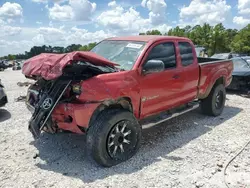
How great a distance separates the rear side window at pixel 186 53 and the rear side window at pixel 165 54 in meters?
0.30

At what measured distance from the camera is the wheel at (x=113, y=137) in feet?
12.6

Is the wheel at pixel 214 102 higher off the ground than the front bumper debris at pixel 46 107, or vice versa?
the front bumper debris at pixel 46 107

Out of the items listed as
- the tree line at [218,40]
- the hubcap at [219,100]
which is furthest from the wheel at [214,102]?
the tree line at [218,40]

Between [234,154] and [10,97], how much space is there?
25.2ft

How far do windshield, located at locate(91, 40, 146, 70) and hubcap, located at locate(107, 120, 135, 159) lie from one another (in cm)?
100

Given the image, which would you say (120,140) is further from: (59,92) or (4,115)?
(4,115)

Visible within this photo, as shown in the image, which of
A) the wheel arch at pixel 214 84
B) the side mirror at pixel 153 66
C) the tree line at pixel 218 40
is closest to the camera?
the side mirror at pixel 153 66

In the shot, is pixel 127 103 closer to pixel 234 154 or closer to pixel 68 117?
pixel 68 117

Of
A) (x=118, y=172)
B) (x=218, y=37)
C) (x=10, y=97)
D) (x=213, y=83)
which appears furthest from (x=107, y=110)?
(x=218, y=37)

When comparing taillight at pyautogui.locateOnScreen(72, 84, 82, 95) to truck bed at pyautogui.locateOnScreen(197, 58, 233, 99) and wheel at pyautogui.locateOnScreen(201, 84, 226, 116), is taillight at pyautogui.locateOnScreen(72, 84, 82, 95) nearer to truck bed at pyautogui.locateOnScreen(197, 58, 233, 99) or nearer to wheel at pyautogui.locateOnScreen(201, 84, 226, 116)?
truck bed at pyautogui.locateOnScreen(197, 58, 233, 99)

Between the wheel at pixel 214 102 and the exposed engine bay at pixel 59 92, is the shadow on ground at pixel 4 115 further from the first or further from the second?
the wheel at pixel 214 102

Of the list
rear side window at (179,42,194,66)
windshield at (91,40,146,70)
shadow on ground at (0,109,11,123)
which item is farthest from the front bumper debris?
shadow on ground at (0,109,11,123)

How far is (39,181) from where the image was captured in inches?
144

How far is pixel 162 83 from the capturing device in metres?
4.87
